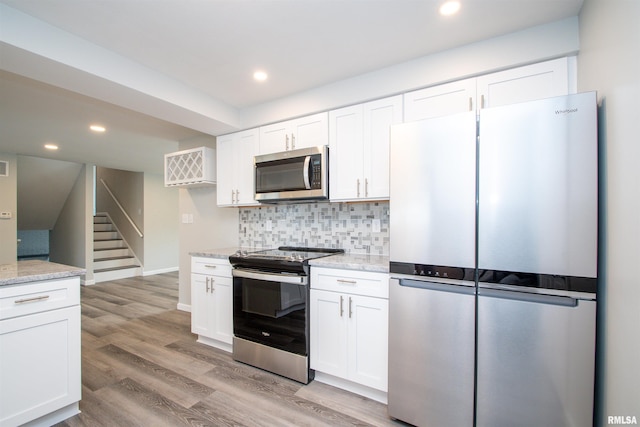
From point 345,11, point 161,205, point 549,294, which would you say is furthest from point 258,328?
point 161,205

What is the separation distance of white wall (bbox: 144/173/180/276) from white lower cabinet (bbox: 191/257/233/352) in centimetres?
395

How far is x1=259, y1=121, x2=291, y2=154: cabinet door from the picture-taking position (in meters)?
2.77

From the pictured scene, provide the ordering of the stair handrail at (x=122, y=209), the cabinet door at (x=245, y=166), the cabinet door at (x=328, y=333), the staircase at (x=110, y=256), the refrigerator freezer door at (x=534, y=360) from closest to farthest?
1. the refrigerator freezer door at (x=534, y=360)
2. the cabinet door at (x=328, y=333)
3. the cabinet door at (x=245, y=166)
4. the staircase at (x=110, y=256)
5. the stair handrail at (x=122, y=209)

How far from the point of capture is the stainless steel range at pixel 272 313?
2230 millimetres

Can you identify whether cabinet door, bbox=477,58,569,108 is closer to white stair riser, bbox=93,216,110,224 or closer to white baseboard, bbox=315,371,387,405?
white baseboard, bbox=315,371,387,405

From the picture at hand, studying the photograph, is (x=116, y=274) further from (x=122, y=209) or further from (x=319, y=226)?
(x=319, y=226)

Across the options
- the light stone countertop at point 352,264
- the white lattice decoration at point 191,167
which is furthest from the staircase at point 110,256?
the light stone countertop at point 352,264

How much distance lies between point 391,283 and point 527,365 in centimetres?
75

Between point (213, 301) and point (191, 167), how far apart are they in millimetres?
1716

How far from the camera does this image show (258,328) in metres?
2.44

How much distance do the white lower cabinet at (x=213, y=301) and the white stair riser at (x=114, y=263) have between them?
4595 mm

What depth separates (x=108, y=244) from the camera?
→ 6746 mm

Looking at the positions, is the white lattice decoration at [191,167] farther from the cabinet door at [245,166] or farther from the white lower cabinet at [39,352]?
the white lower cabinet at [39,352]

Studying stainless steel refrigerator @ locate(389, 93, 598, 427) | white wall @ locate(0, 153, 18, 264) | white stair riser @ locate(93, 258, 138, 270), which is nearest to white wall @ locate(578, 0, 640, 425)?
stainless steel refrigerator @ locate(389, 93, 598, 427)
